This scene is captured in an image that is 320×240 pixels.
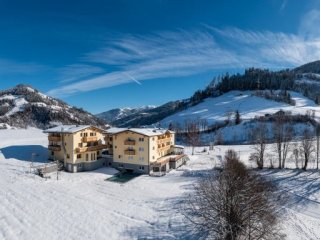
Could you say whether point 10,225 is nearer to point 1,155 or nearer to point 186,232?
point 186,232

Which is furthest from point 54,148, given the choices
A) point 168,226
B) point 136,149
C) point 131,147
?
point 168,226

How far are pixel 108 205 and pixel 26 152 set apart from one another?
39.3 m

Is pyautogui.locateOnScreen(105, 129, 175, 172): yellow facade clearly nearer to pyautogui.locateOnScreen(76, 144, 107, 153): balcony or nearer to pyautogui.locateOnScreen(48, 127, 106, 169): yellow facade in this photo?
pyautogui.locateOnScreen(76, 144, 107, 153): balcony

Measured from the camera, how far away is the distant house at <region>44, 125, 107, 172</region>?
181 feet

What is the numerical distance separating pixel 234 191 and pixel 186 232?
7734 millimetres

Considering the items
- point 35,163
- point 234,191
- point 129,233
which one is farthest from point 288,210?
point 35,163

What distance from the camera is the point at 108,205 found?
35469 millimetres

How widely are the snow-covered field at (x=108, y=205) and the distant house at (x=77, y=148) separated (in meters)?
3.48

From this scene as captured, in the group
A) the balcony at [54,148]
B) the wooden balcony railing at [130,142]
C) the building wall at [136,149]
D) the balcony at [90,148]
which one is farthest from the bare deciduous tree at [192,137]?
the balcony at [54,148]

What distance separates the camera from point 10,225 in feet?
92.8

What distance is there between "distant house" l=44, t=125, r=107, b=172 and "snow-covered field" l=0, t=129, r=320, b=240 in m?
3.48

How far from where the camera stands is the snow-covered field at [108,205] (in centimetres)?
2778

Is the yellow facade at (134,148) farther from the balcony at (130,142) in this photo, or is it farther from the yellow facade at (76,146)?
the yellow facade at (76,146)

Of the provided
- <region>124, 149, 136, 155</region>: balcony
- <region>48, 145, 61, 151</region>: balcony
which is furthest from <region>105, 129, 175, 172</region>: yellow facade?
<region>48, 145, 61, 151</region>: balcony
